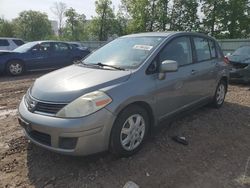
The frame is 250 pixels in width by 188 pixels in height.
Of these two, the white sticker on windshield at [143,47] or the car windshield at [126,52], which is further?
the white sticker on windshield at [143,47]

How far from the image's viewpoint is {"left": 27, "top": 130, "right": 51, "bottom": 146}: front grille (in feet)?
11.4

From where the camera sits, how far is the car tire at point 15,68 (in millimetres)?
11405

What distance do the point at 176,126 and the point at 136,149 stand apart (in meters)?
1.37

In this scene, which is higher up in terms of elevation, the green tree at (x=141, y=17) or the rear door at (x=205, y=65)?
the green tree at (x=141, y=17)

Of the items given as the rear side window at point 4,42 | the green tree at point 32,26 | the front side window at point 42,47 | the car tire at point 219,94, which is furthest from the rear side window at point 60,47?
the green tree at point 32,26

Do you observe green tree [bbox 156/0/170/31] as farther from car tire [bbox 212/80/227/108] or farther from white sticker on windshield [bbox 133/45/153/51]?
white sticker on windshield [bbox 133/45/153/51]

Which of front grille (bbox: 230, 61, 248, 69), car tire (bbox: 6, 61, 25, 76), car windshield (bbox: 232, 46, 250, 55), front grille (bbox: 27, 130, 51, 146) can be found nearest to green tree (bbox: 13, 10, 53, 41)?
car tire (bbox: 6, 61, 25, 76)

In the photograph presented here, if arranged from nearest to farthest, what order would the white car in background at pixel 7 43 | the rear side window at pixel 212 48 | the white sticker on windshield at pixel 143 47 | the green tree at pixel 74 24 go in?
the white sticker on windshield at pixel 143 47
the rear side window at pixel 212 48
the white car in background at pixel 7 43
the green tree at pixel 74 24

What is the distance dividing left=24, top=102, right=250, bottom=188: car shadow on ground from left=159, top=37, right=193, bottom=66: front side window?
1.05 m

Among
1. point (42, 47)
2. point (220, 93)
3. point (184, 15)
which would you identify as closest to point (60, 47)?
point (42, 47)

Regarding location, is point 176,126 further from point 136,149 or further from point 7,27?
point 7,27

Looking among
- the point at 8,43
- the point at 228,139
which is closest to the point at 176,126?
the point at 228,139

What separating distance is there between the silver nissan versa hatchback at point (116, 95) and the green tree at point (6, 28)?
46.1 m

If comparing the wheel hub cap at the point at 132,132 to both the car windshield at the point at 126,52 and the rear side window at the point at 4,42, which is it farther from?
the rear side window at the point at 4,42
